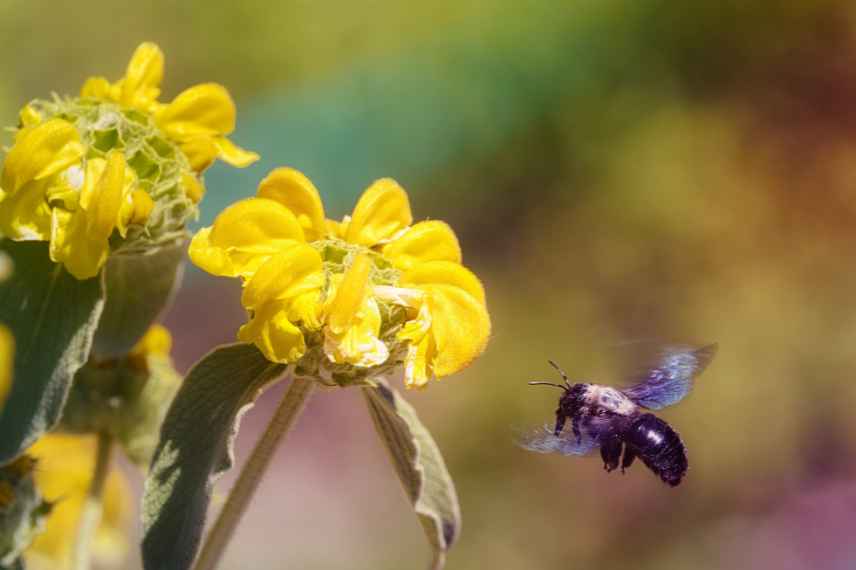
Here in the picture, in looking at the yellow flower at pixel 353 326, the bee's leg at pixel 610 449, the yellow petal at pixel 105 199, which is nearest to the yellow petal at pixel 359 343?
the yellow flower at pixel 353 326

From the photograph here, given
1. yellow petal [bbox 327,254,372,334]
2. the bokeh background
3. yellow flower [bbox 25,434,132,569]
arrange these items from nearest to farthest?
yellow petal [bbox 327,254,372,334], yellow flower [bbox 25,434,132,569], the bokeh background

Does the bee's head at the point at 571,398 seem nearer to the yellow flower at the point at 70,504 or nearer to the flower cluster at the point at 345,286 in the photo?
the flower cluster at the point at 345,286

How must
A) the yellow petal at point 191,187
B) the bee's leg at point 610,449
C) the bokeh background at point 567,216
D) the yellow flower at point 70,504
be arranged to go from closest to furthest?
the yellow petal at point 191,187 → the bee's leg at point 610,449 → the yellow flower at point 70,504 → the bokeh background at point 567,216

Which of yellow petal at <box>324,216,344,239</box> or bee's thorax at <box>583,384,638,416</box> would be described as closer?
yellow petal at <box>324,216,344,239</box>

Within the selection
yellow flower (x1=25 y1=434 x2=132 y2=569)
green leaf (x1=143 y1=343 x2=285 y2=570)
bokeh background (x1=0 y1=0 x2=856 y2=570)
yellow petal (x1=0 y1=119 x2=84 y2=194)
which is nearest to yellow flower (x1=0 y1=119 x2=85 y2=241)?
yellow petal (x1=0 y1=119 x2=84 y2=194)

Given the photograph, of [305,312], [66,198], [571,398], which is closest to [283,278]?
[305,312]

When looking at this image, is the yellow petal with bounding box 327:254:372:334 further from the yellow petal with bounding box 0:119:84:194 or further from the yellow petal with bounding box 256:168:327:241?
the yellow petal with bounding box 0:119:84:194

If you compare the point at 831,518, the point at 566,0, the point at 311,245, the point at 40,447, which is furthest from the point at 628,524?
the point at 311,245

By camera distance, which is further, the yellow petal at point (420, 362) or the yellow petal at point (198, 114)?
the yellow petal at point (198, 114)
